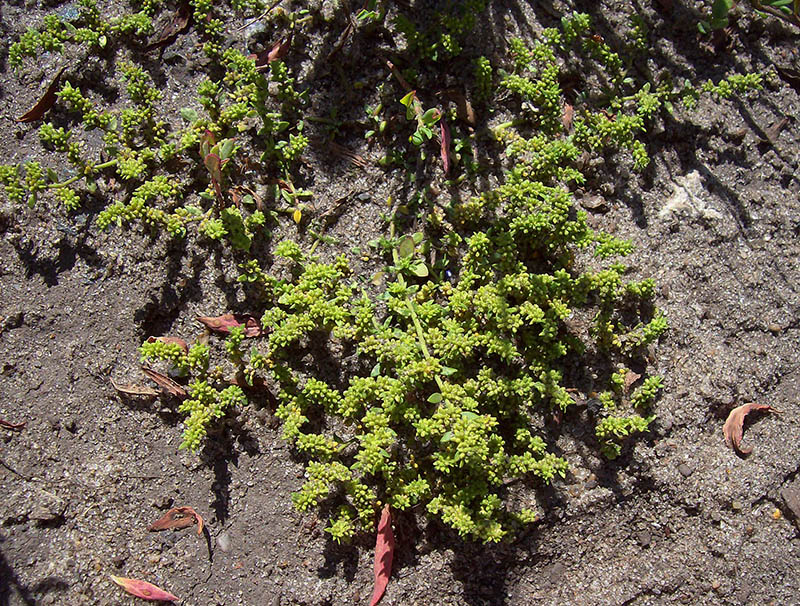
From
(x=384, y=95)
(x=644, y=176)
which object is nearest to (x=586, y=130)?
(x=644, y=176)

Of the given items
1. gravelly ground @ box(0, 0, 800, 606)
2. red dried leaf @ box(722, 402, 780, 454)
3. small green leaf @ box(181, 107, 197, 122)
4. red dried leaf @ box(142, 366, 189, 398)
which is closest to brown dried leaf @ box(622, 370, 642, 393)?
gravelly ground @ box(0, 0, 800, 606)

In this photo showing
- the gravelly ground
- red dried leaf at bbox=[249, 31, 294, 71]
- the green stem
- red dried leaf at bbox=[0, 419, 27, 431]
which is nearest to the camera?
the green stem

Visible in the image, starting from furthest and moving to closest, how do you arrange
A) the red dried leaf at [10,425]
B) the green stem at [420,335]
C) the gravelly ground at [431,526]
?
the red dried leaf at [10,425] → the gravelly ground at [431,526] → the green stem at [420,335]

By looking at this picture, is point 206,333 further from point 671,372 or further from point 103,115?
point 671,372

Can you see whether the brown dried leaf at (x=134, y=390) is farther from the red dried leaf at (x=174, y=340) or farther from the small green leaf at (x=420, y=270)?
the small green leaf at (x=420, y=270)

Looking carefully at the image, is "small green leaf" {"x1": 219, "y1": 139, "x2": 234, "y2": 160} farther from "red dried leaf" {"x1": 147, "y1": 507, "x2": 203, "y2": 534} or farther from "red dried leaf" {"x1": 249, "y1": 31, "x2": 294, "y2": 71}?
"red dried leaf" {"x1": 147, "y1": 507, "x2": 203, "y2": 534}

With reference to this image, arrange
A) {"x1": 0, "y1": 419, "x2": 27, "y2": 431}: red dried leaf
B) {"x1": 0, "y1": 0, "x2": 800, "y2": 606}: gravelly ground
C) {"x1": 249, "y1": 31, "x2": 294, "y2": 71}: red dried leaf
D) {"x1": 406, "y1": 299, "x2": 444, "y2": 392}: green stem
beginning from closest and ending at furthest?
{"x1": 406, "y1": 299, "x2": 444, "y2": 392}: green stem
{"x1": 0, "y1": 0, "x2": 800, "y2": 606}: gravelly ground
{"x1": 0, "y1": 419, "x2": 27, "y2": 431}: red dried leaf
{"x1": 249, "y1": 31, "x2": 294, "y2": 71}: red dried leaf

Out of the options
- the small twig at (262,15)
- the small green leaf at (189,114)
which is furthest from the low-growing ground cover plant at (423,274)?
the small twig at (262,15)
